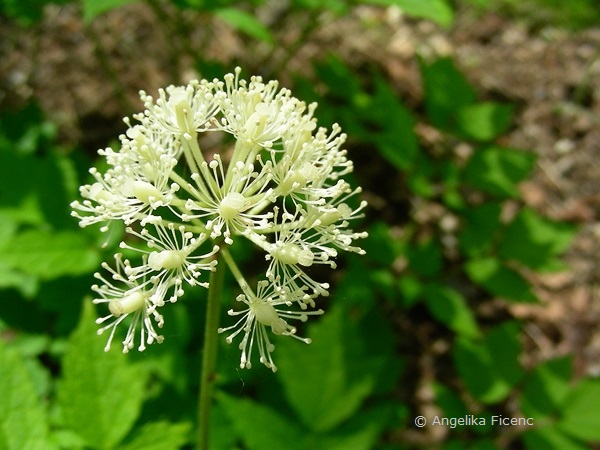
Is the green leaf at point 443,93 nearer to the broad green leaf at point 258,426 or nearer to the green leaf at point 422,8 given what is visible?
the green leaf at point 422,8

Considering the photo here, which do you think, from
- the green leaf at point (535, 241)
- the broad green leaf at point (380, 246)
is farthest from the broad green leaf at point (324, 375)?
the green leaf at point (535, 241)

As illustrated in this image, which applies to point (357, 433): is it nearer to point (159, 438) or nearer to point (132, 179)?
point (159, 438)

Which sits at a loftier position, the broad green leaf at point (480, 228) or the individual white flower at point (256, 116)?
the broad green leaf at point (480, 228)

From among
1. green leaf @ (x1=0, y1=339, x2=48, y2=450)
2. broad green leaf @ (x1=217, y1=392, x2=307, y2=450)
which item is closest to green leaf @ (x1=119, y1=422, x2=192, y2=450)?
green leaf @ (x1=0, y1=339, x2=48, y2=450)

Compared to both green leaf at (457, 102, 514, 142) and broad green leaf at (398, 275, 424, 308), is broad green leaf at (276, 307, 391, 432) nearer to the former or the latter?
broad green leaf at (398, 275, 424, 308)

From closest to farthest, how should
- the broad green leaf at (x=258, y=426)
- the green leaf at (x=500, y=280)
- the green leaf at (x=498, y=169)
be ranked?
the broad green leaf at (x=258, y=426)
the green leaf at (x=500, y=280)
the green leaf at (x=498, y=169)

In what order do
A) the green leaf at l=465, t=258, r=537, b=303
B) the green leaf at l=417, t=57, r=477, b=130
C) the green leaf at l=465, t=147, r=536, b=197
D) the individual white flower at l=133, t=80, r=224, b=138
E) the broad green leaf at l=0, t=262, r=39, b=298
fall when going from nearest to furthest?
1. the individual white flower at l=133, t=80, r=224, b=138
2. the broad green leaf at l=0, t=262, r=39, b=298
3. the green leaf at l=465, t=258, r=537, b=303
4. the green leaf at l=465, t=147, r=536, b=197
5. the green leaf at l=417, t=57, r=477, b=130

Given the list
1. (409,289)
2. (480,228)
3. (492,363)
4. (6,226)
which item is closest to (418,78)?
(480,228)

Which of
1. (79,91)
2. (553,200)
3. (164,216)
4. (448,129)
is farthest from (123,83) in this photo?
(553,200)
